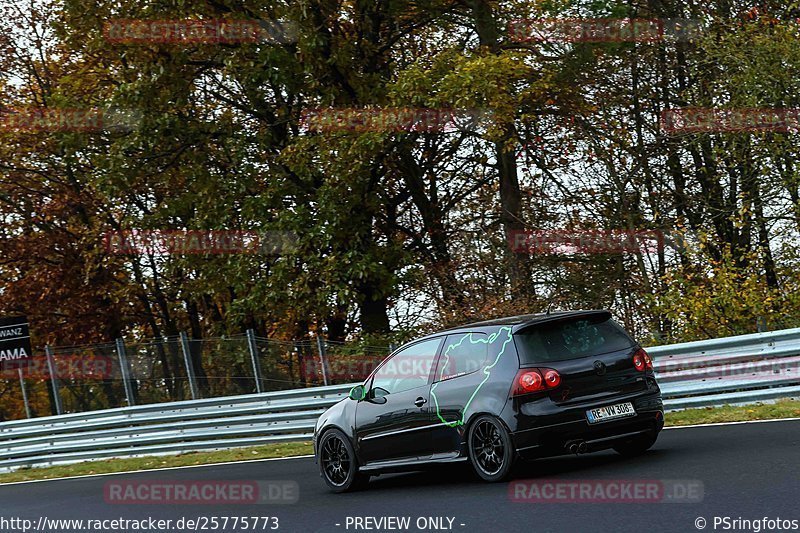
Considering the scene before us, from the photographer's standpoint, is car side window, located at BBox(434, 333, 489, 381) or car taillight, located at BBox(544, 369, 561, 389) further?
car side window, located at BBox(434, 333, 489, 381)

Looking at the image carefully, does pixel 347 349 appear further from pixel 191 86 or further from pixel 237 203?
pixel 191 86

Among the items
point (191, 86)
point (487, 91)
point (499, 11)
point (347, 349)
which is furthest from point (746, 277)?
point (191, 86)

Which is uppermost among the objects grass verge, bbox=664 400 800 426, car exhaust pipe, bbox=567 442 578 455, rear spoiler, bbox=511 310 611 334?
rear spoiler, bbox=511 310 611 334

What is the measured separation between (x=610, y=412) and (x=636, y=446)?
3.79 feet

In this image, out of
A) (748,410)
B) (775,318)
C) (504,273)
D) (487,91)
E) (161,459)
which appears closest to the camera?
(748,410)

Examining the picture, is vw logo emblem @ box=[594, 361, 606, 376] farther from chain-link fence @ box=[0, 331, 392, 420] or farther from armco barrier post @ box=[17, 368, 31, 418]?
armco barrier post @ box=[17, 368, 31, 418]

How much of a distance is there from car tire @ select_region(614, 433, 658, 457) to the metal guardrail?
3.40 meters

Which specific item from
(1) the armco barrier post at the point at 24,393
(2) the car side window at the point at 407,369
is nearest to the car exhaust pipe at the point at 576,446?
(2) the car side window at the point at 407,369

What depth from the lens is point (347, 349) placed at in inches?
893

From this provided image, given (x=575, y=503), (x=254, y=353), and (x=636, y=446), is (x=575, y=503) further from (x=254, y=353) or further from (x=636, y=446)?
(x=254, y=353)

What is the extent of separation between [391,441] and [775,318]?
8595 mm

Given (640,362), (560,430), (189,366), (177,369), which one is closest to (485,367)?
(560,430)

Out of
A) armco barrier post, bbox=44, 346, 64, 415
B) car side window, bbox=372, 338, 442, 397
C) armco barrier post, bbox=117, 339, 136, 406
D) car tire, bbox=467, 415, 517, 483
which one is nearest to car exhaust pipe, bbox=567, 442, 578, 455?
car tire, bbox=467, 415, 517, 483

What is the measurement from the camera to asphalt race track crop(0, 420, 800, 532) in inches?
310
